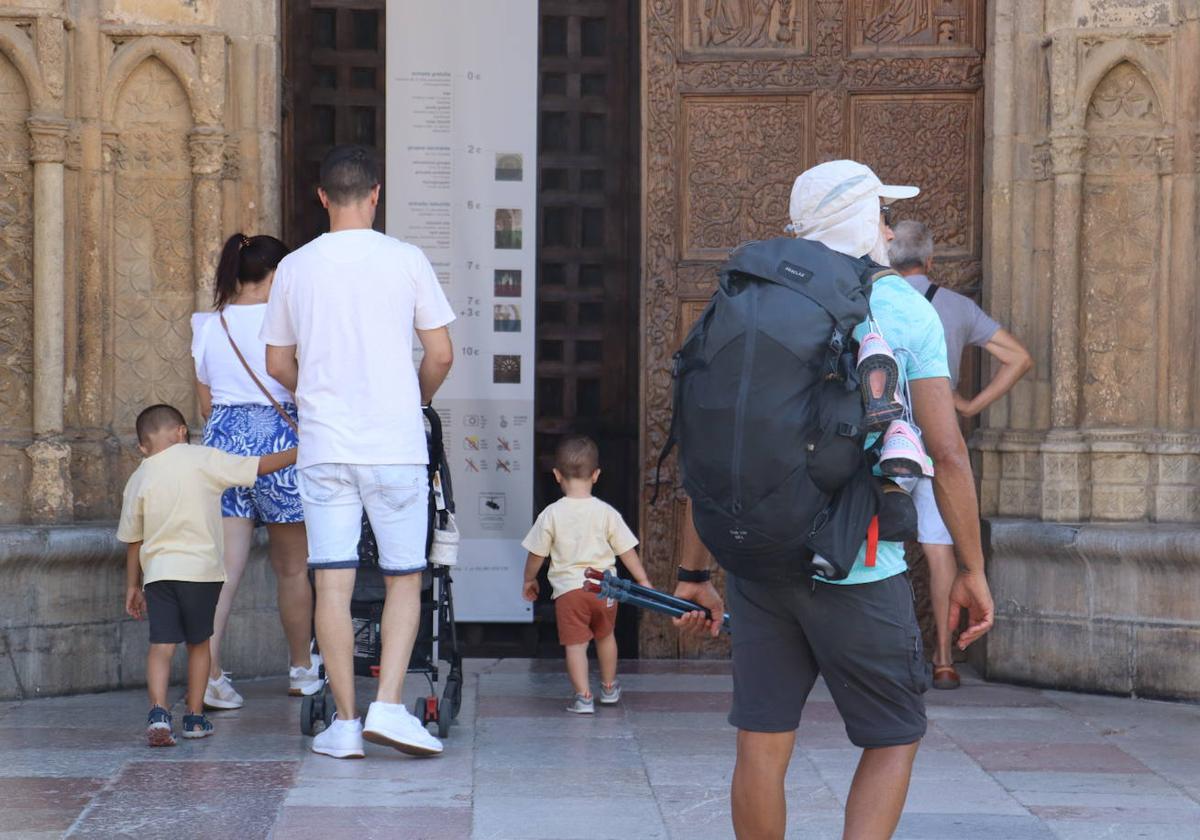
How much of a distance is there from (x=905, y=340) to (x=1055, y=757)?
2.82 meters

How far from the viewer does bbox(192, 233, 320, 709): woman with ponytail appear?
678 centimetres

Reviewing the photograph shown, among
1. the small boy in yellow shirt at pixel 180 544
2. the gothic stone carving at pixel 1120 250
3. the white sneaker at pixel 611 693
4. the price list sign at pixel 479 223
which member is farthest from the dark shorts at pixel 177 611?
the gothic stone carving at pixel 1120 250

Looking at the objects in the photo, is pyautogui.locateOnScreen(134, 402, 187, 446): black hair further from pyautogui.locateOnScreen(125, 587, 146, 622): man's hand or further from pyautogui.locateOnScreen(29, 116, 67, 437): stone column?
pyautogui.locateOnScreen(29, 116, 67, 437): stone column

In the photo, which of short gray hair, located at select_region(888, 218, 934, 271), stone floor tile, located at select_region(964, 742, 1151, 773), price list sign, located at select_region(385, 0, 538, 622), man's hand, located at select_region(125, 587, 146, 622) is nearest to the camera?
stone floor tile, located at select_region(964, 742, 1151, 773)

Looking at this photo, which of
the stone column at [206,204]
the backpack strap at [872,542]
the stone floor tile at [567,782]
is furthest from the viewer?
the stone column at [206,204]

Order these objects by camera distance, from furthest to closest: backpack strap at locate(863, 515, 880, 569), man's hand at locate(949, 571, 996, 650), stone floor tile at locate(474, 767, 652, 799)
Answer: stone floor tile at locate(474, 767, 652, 799)
man's hand at locate(949, 571, 996, 650)
backpack strap at locate(863, 515, 880, 569)

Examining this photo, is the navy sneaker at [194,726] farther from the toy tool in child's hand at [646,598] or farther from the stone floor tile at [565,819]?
the toy tool in child's hand at [646,598]

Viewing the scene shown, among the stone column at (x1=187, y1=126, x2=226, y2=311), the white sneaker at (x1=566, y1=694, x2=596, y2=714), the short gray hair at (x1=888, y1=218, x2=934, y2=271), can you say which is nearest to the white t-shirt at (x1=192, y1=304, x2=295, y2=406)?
the stone column at (x1=187, y1=126, x2=226, y2=311)

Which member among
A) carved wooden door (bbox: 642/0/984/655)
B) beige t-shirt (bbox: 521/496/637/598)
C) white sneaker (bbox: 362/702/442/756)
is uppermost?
carved wooden door (bbox: 642/0/984/655)

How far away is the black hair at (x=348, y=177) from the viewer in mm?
5969

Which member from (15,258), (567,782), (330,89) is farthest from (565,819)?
(330,89)

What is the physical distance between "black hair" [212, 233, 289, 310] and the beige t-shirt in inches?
56.8

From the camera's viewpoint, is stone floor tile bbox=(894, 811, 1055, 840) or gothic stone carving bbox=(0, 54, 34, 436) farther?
gothic stone carving bbox=(0, 54, 34, 436)

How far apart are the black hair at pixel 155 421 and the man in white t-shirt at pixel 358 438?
0.66 m
